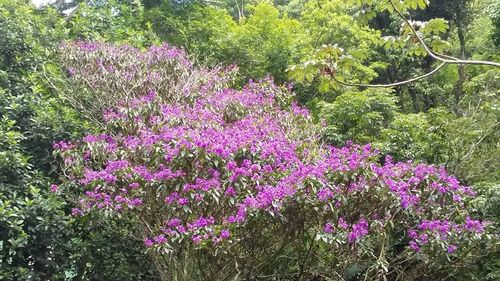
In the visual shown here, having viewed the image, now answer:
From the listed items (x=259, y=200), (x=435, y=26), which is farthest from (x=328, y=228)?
(x=435, y=26)

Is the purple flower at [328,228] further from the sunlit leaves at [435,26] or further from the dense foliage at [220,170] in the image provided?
the sunlit leaves at [435,26]

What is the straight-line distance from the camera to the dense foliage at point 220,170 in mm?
Answer: 3969

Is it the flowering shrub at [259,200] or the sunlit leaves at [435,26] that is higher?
the sunlit leaves at [435,26]

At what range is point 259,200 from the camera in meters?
3.85

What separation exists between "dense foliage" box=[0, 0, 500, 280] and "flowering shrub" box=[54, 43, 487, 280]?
0.06 ft

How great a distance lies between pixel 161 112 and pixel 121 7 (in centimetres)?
431

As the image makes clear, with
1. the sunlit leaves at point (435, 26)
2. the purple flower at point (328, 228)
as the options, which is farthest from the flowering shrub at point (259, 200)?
the sunlit leaves at point (435, 26)

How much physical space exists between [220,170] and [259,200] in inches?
19.4

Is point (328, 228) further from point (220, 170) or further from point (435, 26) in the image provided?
point (435, 26)

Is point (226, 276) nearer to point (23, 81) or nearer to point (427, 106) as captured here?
point (23, 81)

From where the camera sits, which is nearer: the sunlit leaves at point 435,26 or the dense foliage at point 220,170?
the sunlit leaves at point 435,26

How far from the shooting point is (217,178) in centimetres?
404

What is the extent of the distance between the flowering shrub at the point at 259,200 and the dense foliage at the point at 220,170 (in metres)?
0.02

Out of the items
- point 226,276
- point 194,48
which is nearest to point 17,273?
point 226,276
